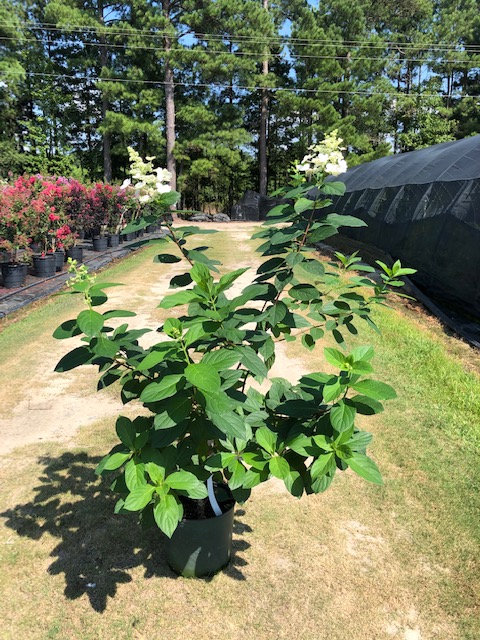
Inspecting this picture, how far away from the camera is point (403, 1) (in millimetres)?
27609

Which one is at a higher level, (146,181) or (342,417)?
(146,181)

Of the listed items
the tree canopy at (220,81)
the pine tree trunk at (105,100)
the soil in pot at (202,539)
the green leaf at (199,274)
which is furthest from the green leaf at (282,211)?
the pine tree trunk at (105,100)

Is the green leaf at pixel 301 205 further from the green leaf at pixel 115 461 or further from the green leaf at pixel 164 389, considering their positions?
the green leaf at pixel 115 461

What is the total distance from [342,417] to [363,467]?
0.22 meters

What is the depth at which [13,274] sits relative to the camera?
7738 mm

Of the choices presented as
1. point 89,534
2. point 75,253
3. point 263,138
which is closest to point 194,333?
point 89,534

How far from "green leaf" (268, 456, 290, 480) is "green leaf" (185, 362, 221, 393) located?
523 millimetres

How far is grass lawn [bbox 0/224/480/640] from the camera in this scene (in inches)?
79.8

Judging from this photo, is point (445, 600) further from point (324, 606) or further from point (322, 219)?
point (322, 219)

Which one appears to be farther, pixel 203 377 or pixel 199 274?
pixel 199 274

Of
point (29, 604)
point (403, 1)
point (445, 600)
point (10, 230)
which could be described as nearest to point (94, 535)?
point (29, 604)

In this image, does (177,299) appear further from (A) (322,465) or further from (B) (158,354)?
(A) (322,465)

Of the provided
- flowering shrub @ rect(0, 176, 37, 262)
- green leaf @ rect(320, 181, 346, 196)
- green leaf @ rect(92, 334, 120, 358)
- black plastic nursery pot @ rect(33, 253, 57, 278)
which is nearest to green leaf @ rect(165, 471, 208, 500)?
green leaf @ rect(92, 334, 120, 358)

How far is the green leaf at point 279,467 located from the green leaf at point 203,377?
523mm
